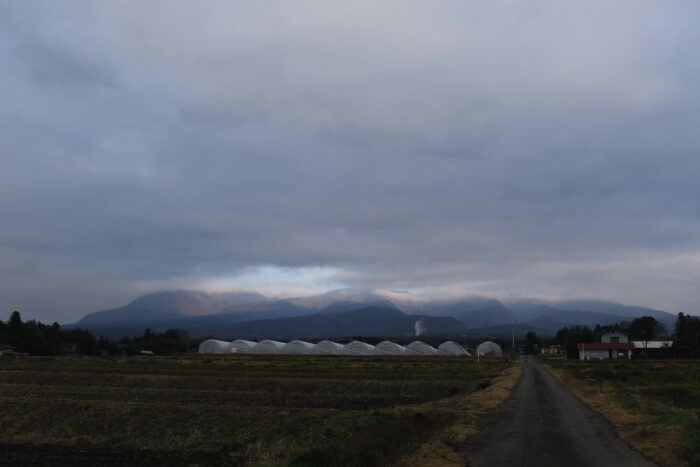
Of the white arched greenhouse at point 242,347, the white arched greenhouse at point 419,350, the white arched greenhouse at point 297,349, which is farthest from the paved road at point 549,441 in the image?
the white arched greenhouse at point 242,347

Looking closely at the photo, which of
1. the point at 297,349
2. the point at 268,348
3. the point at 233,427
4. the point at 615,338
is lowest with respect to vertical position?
the point at 268,348

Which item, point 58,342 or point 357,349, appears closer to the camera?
point 357,349

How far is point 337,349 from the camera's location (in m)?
140

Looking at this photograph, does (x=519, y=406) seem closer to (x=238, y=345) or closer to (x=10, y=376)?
(x=10, y=376)

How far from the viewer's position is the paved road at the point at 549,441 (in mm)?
17266

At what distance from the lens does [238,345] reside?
15300cm

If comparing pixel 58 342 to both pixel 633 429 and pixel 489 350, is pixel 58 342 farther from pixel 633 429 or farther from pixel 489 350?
pixel 633 429

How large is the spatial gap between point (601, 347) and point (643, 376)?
7971cm

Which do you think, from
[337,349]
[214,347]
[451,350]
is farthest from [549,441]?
[214,347]

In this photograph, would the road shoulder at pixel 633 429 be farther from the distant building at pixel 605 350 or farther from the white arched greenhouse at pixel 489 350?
the white arched greenhouse at pixel 489 350

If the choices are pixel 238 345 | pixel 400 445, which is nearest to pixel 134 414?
pixel 400 445

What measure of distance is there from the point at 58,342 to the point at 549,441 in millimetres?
168611

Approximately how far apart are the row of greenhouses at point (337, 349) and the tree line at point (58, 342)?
26.4 meters

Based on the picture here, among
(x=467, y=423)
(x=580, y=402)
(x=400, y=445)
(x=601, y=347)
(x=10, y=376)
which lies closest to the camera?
Answer: (x=400, y=445)
